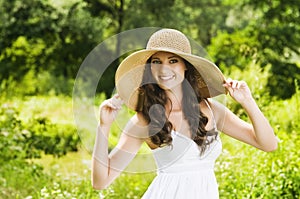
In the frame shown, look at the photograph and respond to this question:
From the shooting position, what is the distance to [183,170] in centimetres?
227

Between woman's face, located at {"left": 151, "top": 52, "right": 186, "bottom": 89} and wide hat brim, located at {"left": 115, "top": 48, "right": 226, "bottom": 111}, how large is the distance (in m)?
0.03

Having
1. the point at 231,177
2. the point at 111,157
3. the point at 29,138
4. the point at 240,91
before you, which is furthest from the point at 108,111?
the point at 29,138

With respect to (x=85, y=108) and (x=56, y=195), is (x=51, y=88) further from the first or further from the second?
(x=85, y=108)

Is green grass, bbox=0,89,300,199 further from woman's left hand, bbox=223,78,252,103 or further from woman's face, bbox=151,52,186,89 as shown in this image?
woman's left hand, bbox=223,78,252,103

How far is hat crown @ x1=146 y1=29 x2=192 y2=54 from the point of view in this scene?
2234mm

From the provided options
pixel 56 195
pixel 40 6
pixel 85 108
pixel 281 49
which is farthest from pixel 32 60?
pixel 85 108

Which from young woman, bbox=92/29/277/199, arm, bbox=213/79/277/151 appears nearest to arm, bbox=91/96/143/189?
young woman, bbox=92/29/277/199

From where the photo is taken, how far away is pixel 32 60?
12117 mm

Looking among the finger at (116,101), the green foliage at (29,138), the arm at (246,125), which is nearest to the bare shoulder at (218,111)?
the arm at (246,125)

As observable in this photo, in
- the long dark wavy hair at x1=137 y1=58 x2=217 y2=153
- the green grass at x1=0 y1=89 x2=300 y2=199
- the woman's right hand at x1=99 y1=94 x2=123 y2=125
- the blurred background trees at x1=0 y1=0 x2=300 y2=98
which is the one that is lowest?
the blurred background trees at x1=0 y1=0 x2=300 y2=98

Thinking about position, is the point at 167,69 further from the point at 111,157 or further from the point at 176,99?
the point at 111,157

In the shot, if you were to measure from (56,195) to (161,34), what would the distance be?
2.00 metres

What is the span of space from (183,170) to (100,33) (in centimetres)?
915

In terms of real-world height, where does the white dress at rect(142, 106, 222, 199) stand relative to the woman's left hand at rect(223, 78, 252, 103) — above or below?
below
